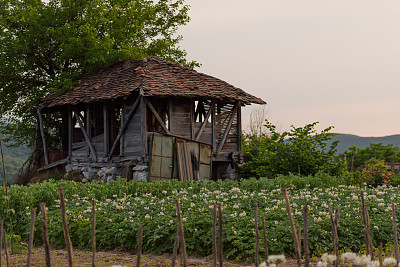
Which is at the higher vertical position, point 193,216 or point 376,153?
point 376,153

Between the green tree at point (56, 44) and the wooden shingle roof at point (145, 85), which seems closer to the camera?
the wooden shingle roof at point (145, 85)

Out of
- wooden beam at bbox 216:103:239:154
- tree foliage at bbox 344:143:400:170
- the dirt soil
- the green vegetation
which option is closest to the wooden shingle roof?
wooden beam at bbox 216:103:239:154

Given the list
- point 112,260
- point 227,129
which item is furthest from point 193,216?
point 227,129

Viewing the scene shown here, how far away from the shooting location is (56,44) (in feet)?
79.2

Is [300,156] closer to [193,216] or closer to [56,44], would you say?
[193,216]

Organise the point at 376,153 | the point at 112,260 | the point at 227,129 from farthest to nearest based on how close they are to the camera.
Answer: the point at 376,153, the point at 227,129, the point at 112,260

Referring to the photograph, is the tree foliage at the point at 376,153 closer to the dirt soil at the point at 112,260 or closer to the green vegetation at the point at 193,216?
the green vegetation at the point at 193,216

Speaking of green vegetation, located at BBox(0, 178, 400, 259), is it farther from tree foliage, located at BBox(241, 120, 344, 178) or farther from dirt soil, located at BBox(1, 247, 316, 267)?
tree foliage, located at BBox(241, 120, 344, 178)

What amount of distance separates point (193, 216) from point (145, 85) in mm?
9964

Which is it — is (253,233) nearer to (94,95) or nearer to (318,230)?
(318,230)

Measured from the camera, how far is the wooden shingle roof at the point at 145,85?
18281 mm

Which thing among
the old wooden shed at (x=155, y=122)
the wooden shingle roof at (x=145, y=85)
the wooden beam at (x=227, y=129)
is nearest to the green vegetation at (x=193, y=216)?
the old wooden shed at (x=155, y=122)

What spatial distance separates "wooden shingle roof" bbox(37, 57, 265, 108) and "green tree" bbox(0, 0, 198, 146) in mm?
929

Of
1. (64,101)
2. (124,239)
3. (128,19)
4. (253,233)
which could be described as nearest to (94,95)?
(64,101)
